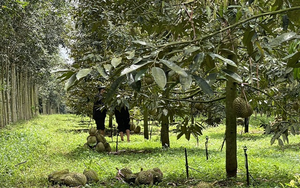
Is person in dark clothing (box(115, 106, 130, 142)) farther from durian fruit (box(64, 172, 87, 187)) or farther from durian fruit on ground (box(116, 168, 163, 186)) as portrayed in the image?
durian fruit (box(64, 172, 87, 187))

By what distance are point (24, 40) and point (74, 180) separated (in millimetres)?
11411

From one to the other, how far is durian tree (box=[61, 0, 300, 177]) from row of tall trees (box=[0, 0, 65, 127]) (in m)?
4.60

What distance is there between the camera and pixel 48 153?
776 centimetres

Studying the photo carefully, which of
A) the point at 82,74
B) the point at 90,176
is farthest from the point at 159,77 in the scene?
the point at 90,176

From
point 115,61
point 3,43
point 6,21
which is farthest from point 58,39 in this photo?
point 115,61

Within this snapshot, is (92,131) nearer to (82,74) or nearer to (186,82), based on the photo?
(82,74)

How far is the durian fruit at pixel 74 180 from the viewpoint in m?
4.37

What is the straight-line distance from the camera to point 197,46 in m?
2.16

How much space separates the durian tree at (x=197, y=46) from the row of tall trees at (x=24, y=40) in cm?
460

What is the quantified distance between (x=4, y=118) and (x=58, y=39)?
4998mm

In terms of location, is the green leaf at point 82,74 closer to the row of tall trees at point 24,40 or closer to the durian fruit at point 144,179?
the durian fruit at point 144,179

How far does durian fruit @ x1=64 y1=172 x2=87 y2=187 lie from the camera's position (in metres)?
4.37

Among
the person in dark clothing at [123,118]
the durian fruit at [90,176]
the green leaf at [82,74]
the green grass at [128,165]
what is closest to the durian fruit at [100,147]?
the green grass at [128,165]

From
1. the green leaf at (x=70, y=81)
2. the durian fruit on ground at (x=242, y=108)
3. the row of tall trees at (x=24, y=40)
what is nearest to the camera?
the green leaf at (x=70, y=81)
